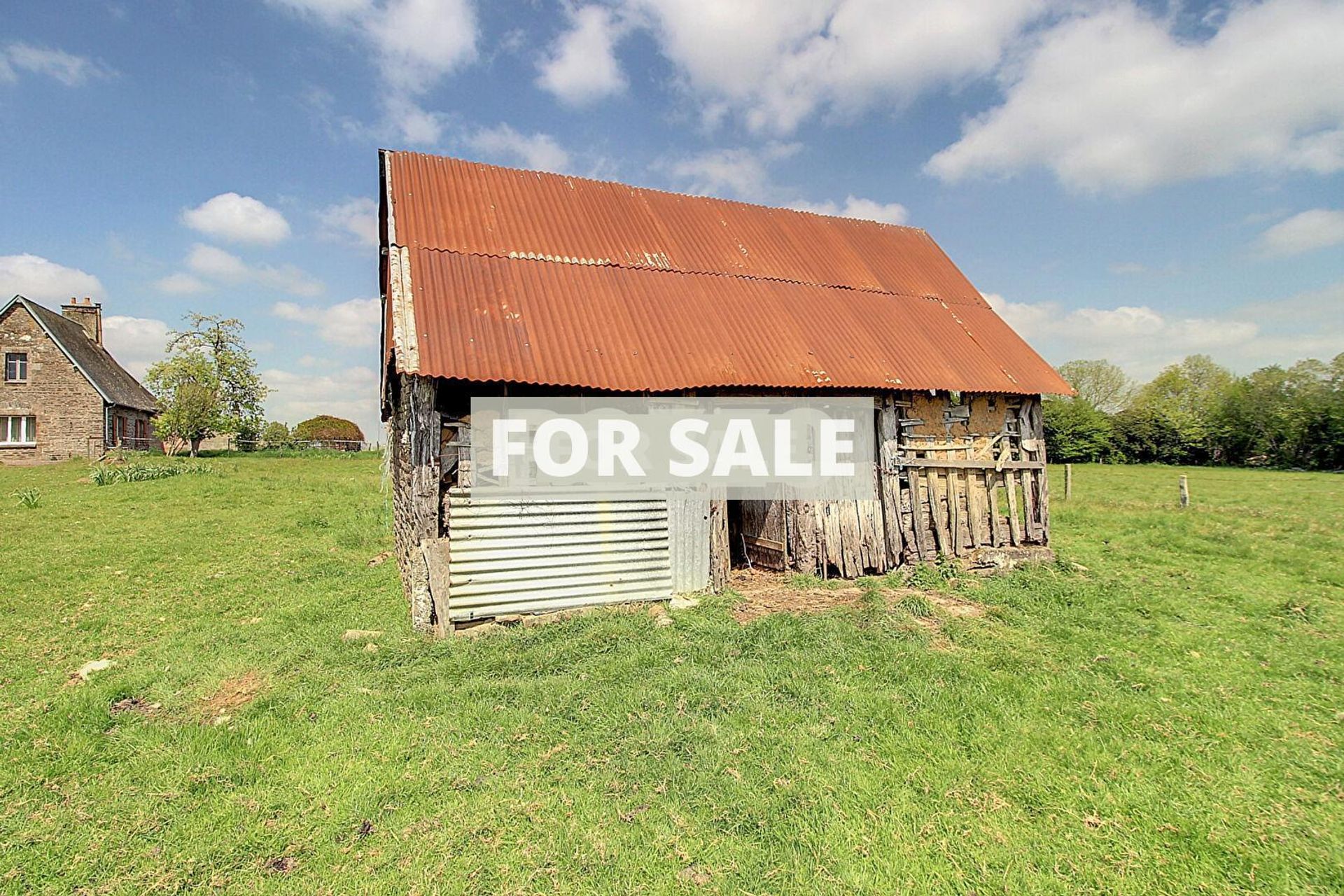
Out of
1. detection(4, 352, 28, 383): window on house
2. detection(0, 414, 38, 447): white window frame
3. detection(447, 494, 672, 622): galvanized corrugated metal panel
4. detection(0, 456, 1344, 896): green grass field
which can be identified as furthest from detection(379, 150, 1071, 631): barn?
detection(4, 352, 28, 383): window on house

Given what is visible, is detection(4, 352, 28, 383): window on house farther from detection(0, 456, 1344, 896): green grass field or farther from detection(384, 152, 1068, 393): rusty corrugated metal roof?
detection(384, 152, 1068, 393): rusty corrugated metal roof

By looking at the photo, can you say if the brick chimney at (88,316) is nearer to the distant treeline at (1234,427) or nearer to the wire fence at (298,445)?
the wire fence at (298,445)

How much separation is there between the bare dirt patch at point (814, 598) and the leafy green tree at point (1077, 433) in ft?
116

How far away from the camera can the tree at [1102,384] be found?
168 ft

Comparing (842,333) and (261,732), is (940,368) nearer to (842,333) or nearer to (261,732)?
(842,333)

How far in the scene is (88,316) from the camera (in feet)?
108

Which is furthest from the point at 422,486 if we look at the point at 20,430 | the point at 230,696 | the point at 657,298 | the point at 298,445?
the point at 298,445

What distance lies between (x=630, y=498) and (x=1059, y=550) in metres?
8.21

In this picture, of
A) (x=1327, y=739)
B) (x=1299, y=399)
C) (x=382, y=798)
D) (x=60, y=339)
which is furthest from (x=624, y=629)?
(x=1299, y=399)

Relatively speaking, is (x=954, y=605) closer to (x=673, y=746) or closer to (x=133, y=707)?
(x=673, y=746)

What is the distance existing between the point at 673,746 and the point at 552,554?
10.6 ft

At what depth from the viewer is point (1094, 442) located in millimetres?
38188

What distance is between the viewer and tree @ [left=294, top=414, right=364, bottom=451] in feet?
141

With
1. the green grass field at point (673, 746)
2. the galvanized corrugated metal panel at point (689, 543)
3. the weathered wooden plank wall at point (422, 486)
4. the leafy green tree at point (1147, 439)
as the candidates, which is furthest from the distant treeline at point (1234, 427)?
the weathered wooden plank wall at point (422, 486)
